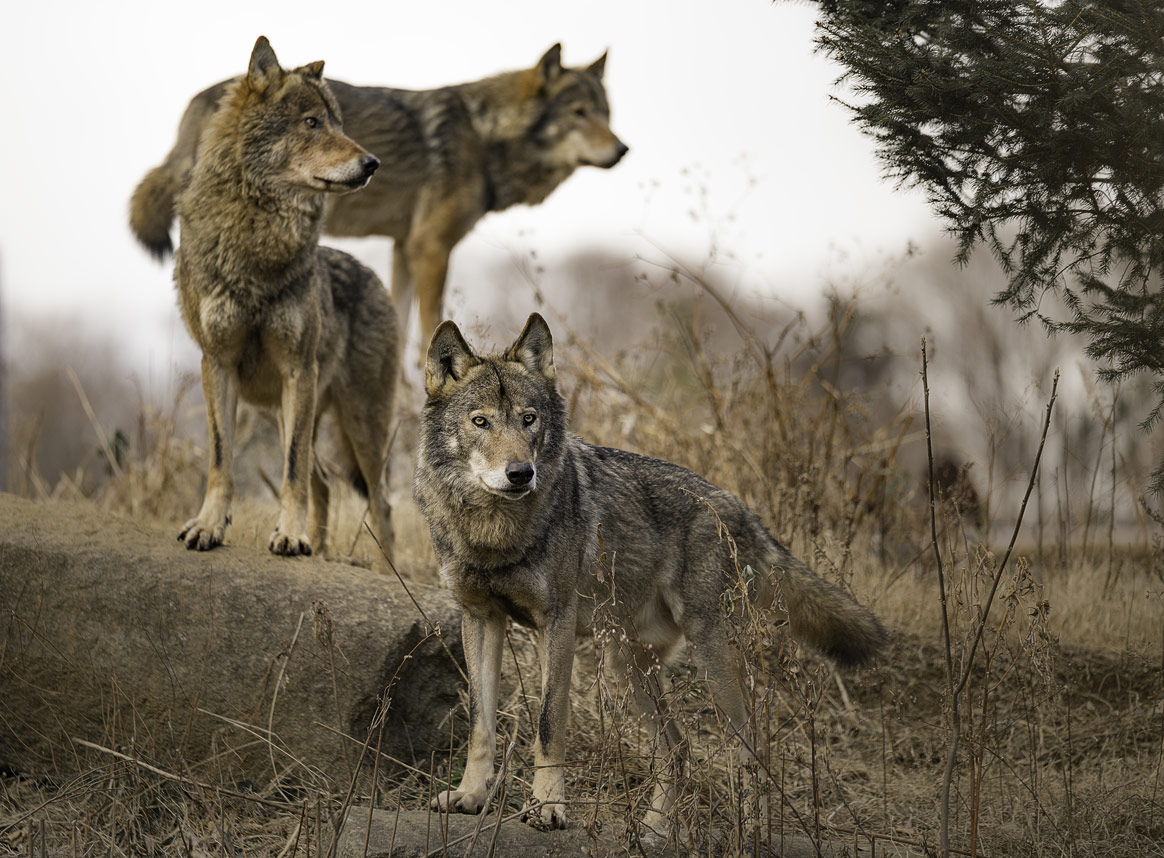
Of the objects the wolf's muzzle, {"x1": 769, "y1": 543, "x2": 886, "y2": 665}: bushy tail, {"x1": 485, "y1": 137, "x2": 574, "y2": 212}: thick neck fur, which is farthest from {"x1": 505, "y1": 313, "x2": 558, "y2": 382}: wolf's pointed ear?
{"x1": 485, "y1": 137, "x2": 574, "y2": 212}: thick neck fur

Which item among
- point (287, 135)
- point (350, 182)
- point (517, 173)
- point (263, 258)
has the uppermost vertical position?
point (517, 173)

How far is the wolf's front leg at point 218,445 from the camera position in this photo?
17.8 ft

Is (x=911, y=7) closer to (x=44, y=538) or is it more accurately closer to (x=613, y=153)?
(x=44, y=538)

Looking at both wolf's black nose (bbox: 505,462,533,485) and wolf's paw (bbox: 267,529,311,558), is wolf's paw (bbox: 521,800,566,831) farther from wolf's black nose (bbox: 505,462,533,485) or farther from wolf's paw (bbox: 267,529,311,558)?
wolf's paw (bbox: 267,529,311,558)

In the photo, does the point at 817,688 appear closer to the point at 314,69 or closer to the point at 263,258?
the point at 263,258

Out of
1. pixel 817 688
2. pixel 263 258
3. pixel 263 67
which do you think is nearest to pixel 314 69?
pixel 263 67

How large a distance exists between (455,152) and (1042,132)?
6.63 metres

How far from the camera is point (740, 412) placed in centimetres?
820

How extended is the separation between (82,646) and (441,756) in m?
1.77

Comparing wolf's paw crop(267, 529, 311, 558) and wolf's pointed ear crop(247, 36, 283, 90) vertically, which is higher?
wolf's pointed ear crop(247, 36, 283, 90)

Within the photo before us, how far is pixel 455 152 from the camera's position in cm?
991

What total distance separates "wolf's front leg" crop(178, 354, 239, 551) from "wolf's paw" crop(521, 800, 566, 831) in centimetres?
236

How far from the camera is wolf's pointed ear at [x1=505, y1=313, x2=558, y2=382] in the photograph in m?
4.44

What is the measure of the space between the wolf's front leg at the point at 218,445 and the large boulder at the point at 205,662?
0.24 metres
